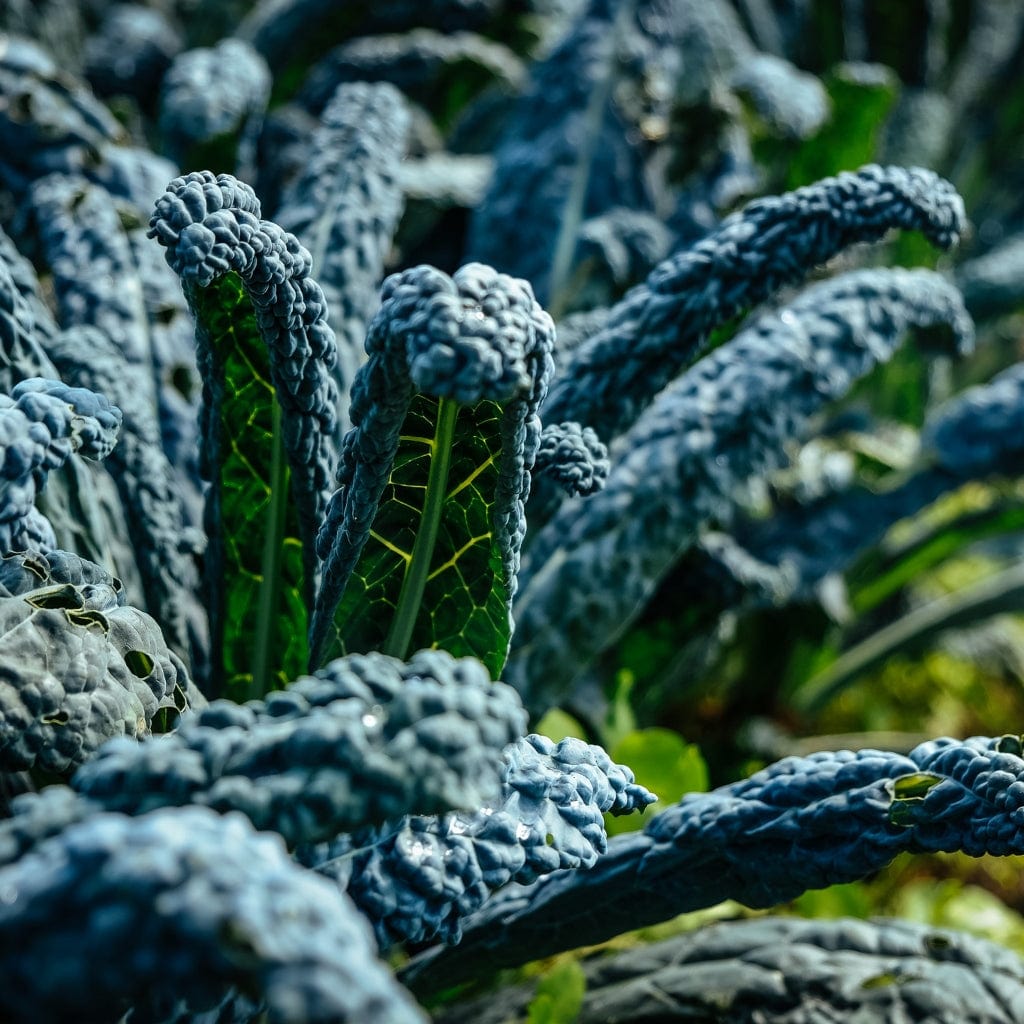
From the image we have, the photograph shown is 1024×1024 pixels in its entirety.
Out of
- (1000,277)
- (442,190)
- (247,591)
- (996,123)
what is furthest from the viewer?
(996,123)

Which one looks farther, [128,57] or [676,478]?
[128,57]

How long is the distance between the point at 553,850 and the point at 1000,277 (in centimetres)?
147

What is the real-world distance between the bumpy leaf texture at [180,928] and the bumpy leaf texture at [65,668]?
0.17 meters

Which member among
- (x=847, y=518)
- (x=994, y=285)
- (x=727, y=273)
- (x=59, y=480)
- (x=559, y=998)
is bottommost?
(x=559, y=998)

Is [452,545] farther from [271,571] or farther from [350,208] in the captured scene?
[350,208]

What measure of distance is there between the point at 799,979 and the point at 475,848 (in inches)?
15.5

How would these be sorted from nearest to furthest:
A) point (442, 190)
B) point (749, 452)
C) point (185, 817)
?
point (185, 817) < point (749, 452) < point (442, 190)

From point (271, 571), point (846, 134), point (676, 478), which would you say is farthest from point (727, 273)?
point (846, 134)

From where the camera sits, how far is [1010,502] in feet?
4.60

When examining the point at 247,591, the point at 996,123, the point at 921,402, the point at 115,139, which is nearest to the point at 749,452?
the point at 247,591

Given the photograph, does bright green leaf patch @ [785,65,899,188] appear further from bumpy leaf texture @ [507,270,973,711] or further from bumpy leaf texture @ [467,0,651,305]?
bumpy leaf texture @ [507,270,973,711]

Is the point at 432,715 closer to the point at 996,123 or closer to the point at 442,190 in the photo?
the point at 442,190

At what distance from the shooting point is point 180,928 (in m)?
0.35

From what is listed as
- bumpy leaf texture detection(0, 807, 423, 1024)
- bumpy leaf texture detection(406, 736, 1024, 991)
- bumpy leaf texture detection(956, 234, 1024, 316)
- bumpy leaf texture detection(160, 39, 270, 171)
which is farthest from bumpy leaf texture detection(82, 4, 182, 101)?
bumpy leaf texture detection(0, 807, 423, 1024)
